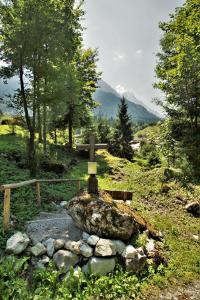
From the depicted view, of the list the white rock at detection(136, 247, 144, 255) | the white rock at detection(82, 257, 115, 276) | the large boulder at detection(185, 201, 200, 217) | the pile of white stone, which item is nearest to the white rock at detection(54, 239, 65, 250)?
the pile of white stone

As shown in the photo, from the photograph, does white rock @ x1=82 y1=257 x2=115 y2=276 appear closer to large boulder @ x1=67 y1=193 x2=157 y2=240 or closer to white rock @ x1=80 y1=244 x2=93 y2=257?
white rock @ x1=80 y1=244 x2=93 y2=257

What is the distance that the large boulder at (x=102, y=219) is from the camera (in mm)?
8188

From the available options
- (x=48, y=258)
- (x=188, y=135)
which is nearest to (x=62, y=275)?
(x=48, y=258)

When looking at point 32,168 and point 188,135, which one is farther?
point 188,135

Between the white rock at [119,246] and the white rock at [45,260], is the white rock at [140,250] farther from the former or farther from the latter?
the white rock at [45,260]

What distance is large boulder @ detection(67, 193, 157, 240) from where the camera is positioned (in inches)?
322

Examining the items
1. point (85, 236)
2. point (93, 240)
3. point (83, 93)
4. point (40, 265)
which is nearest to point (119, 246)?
point (93, 240)

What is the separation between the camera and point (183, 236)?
1108 centimetres

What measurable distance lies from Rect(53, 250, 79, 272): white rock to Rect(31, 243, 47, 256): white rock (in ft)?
1.20

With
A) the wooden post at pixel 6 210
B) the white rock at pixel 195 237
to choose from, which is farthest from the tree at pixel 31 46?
the white rock at pixel 195 237

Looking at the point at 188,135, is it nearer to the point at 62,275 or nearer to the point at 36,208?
the point at 36,208

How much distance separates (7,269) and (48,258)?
1.20 m

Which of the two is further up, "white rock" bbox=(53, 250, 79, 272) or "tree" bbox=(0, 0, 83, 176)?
"tree" bbox=(0, 0, 83, 176)

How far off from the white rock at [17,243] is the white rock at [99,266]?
5.83 feet
